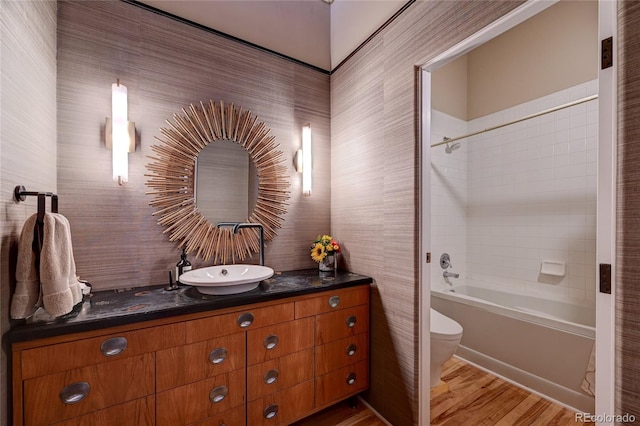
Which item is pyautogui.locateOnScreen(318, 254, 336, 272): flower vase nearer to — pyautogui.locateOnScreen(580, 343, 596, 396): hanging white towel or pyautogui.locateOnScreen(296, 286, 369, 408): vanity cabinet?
pyautogui.locateOnScreen(296, 286, 369, 408): vanity cabinet

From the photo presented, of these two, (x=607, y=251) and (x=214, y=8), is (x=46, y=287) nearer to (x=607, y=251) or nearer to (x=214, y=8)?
(x=214, y=8)

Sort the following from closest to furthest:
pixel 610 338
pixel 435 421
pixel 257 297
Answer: pixel 610 338 → pixel 257 297 → pixel 435 421

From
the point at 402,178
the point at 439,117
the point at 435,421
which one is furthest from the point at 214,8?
the point at 435,421

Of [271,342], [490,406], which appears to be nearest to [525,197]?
[490,406]

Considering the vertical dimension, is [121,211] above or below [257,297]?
above

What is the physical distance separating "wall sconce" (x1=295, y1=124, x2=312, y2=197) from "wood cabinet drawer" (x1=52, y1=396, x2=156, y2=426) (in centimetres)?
151

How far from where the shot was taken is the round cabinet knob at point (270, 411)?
146cm

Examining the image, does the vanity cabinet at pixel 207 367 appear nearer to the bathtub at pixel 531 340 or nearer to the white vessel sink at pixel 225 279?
the white vessel sink at pixel 225 279

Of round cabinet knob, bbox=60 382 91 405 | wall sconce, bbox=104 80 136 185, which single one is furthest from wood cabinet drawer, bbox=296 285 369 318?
wall sconce, bbox=104 80 136 185

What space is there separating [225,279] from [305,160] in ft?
3.53

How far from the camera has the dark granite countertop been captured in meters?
1.02

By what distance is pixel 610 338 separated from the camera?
91 cm

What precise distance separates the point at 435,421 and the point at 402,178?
4.91 ft

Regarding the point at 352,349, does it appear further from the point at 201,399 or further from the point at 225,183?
the point at 225,183
